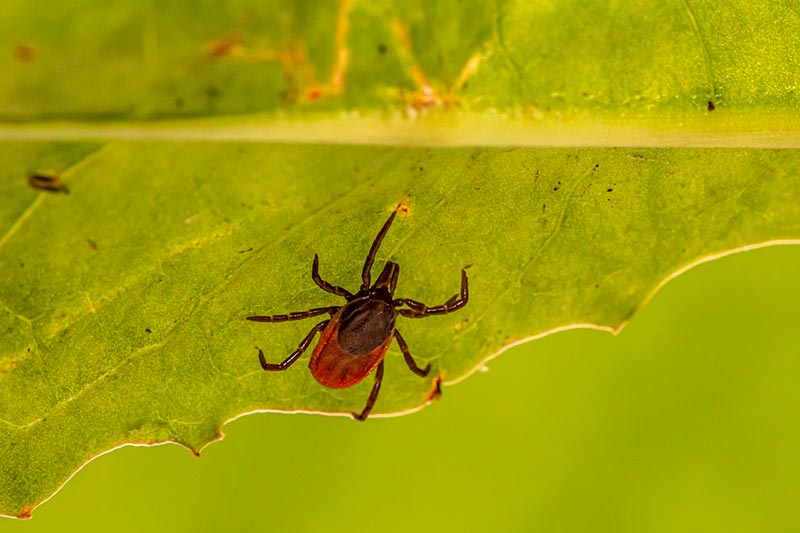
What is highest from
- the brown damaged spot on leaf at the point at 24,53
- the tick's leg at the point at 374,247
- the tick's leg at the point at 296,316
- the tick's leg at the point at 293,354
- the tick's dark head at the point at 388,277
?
the brown damaged spot on leaf at the point at 24,53

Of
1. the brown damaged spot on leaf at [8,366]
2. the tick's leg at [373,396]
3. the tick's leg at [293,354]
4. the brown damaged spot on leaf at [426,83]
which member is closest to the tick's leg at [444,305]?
the tick's leg at [373,396]

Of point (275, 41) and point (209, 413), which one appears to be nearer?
point (275, 41)

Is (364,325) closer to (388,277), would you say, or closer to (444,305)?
(388,277)

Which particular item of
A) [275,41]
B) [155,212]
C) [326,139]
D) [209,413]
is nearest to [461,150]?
[326,139]

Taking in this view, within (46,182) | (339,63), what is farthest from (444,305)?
(46,182)

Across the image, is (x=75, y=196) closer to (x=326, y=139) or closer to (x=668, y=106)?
(x=326, y=139)

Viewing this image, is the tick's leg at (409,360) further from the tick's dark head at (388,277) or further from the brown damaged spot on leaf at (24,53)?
the brown damaged spot on leaf at (24,53)

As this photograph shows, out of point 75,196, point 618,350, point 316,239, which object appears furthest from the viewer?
point 618,350

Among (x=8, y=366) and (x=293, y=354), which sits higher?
(x=293, y=354)
